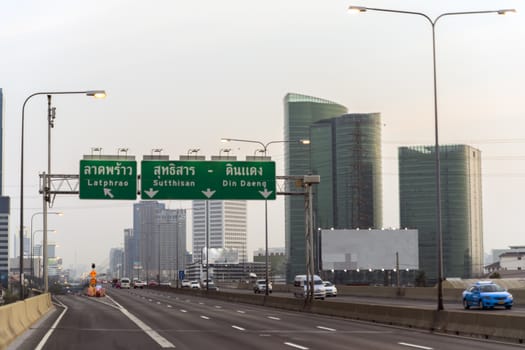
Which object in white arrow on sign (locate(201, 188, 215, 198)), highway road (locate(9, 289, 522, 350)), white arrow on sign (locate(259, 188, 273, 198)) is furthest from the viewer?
white arrow on sign (locate(259, 188, 273, 198))

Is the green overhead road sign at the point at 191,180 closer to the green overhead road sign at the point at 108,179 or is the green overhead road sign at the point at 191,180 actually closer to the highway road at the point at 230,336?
the green overhead road sign at the point at 108,179

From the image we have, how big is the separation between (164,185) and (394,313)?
1879 cm

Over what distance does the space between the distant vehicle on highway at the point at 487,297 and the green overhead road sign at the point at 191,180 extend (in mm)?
13081

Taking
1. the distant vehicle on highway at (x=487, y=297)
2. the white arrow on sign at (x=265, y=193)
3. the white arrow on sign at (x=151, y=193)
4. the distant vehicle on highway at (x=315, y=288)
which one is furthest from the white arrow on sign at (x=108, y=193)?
the distant vehicle on highway at (x=315, y=288)

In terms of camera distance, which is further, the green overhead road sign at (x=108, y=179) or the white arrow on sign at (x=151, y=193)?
the white arrow on sign at (x=151, y=193)

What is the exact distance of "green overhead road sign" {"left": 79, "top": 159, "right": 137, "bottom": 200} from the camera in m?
49.0

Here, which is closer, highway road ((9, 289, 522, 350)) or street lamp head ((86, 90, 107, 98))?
highway road ((9, 289, 522, 350))

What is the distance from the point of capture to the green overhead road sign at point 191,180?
4938cm

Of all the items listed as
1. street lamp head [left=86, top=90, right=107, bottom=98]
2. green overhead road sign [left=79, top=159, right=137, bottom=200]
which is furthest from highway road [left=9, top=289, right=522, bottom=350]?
green overhead road sign [left=79, top=159, right=137, bottom=200]

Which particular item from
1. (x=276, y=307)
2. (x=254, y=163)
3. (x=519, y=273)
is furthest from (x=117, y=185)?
(x=519, y=273)

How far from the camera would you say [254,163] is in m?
50.4

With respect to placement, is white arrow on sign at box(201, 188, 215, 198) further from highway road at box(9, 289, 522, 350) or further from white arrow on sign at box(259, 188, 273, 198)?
highway road at box(9, 289, 522, 350)

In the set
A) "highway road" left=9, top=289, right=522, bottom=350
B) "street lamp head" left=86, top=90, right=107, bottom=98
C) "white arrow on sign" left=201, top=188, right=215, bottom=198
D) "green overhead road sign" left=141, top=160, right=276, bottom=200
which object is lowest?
"highway road" left=9, top=289, right=522, bottom=350

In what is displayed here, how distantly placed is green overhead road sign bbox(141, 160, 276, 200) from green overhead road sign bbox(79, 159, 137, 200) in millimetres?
715
